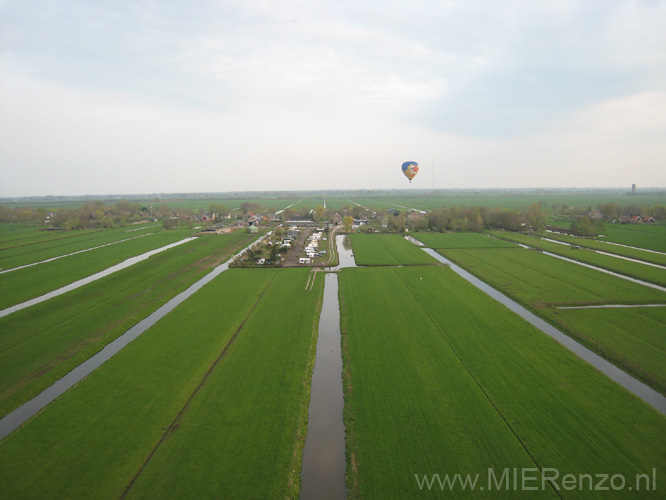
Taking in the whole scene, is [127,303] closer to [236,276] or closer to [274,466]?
[236,276]

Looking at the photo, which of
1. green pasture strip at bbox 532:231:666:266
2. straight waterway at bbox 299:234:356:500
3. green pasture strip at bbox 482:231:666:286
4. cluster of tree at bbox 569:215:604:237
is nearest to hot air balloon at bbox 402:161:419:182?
green pasture strip at bbox 482:231:666:286

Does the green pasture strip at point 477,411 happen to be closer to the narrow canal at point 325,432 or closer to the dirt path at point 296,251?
the narrow canal at point 325,432

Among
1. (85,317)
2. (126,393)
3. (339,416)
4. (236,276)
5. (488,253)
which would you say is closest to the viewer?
(339,416)

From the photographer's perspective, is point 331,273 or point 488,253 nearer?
point 331,273

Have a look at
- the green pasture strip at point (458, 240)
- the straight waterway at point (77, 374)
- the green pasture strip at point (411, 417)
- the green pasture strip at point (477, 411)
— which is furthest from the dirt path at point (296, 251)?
the green pasture strip at point (458, 240)

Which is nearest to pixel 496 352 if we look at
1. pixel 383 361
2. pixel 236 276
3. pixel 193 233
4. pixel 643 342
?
pixel 383 361

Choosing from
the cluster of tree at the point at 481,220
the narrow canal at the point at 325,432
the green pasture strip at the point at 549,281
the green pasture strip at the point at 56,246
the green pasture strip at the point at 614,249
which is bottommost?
the narrow canal at the point at 325,432

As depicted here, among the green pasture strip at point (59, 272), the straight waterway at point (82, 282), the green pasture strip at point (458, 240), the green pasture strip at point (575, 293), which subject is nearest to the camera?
the green pasture strip at point (575, 293)

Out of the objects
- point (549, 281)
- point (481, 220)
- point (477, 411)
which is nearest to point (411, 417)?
point (477, 411)
